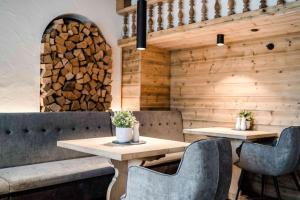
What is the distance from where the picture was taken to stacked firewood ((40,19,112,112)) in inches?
156

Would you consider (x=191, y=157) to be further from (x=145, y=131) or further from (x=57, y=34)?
(x=57, y=34)

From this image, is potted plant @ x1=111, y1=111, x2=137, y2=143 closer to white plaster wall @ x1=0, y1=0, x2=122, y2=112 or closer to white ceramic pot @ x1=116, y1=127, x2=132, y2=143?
white ceramic pot @ x1=116, y1=127, x2=132, y2=143

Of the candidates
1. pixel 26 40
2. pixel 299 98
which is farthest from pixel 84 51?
pixel 299 98

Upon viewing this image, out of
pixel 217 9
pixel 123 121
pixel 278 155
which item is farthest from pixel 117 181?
pixel 217 9

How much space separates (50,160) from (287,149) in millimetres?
2428

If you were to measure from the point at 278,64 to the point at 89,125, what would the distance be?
2456 millimetres

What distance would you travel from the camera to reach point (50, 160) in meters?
3.41

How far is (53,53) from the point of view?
4.04m

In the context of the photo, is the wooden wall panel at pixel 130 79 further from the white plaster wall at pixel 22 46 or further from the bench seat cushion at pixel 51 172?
the bench seat cushion at pixel 51 172

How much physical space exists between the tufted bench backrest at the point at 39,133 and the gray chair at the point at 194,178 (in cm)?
147

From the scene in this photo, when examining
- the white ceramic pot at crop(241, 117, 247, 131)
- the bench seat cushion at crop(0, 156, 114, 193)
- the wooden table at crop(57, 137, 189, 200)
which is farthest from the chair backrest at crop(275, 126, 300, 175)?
the bench seat cushion at crop(0, 156, 114, 193)

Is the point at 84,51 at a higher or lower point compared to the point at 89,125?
higher

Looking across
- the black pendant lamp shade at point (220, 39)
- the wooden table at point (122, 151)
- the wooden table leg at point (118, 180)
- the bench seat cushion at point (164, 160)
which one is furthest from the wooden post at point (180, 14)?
the wooden table leg at point (118, 180)

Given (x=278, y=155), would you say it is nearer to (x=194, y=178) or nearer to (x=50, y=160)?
(x=194, y=178)
